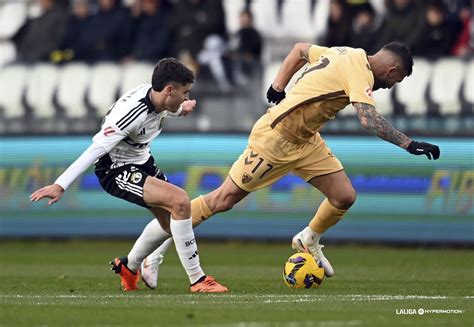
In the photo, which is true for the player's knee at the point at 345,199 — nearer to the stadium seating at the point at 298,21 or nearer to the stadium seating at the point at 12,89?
the stadium seating at the point at 298,21

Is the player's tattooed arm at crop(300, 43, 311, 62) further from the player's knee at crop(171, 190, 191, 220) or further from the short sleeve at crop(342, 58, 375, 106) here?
the player's knee at crop(171, 190, 191, 220)

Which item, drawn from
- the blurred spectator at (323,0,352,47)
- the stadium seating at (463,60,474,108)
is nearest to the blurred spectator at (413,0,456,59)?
the stadium seating at (463,60,474,108)

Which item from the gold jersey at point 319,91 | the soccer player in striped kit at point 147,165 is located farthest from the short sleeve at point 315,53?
the soccer player in striped kit at point 147,165

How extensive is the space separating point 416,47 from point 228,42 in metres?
3.30

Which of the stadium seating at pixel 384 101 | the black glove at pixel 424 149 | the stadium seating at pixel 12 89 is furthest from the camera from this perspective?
the stadium seating at pixel 12 89

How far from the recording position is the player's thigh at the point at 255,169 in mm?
12758

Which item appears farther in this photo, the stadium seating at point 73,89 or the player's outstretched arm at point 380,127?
the stadium seating at point 73,89

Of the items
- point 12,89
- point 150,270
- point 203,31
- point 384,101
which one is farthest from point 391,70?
point 12,89

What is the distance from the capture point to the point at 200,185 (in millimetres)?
19969

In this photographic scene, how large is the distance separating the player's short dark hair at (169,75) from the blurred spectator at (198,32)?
28.5ft

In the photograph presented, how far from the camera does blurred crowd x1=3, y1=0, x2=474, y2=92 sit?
19.8 metres

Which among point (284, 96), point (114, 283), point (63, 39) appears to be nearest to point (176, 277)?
point (114, 283)

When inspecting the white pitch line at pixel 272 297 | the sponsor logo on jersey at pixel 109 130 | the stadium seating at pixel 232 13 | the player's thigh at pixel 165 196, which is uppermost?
the sponsor logo on jersey at pixel 109 130

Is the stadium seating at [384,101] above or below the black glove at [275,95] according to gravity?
below
